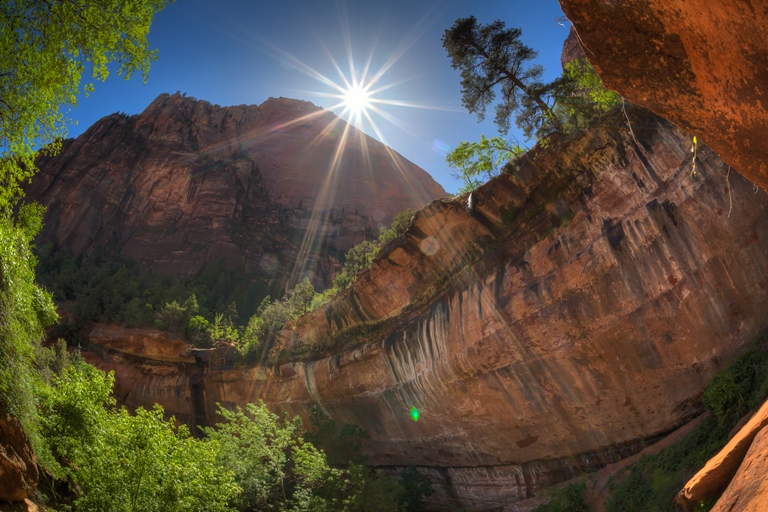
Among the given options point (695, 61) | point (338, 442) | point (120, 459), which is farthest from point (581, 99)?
point (338, 442)

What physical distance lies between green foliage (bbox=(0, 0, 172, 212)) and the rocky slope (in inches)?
453

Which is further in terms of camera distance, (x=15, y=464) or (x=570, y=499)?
(x=570, y=499)

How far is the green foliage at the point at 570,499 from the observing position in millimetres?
13055

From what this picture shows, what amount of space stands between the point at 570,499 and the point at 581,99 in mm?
12838

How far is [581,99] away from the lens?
51.6 ft

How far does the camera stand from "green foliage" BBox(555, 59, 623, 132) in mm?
15048

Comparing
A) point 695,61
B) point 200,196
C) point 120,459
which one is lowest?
point 120,459

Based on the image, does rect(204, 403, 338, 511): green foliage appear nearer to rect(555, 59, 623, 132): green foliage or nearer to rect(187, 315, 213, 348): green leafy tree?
rect(555, 59, 623, 132): green foliage

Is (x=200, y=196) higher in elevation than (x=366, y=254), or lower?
higher

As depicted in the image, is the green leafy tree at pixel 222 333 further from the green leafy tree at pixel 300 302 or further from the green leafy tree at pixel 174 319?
the green leafy tree at pixel 300 302

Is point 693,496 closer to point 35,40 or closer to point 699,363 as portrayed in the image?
point 699,363

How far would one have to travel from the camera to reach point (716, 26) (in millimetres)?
3543

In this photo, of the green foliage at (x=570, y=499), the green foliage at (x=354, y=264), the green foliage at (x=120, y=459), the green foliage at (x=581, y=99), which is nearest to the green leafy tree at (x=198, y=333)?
the green foliage at (x=354, y=264)

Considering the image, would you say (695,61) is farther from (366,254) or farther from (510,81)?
(366,254)
